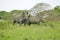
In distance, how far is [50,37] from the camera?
15164 millimetres

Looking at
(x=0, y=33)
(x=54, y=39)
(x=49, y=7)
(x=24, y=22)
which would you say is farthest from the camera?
(x=49, y=7)

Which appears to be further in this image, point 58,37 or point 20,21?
point 20,21

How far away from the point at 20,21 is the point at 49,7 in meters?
18.7

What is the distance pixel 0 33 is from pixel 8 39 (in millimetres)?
2220

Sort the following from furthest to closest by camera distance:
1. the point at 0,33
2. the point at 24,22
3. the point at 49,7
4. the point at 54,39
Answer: the point at 49,7
the point at 24,22
the point at 0,33
the point at 54,39

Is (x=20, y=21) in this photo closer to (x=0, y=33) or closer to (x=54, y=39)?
(x=0, y=33)

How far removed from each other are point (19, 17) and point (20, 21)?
2.55 feet

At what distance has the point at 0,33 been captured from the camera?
17.1 m

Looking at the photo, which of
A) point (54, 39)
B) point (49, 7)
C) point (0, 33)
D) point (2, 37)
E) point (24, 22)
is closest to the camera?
point (54, 39)

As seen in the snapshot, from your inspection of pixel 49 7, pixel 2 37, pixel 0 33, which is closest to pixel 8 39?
pixel 2 37

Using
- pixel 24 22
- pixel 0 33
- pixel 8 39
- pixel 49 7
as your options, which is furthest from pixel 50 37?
pixel 49 7

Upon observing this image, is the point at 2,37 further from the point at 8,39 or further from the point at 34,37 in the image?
the point at 34,37

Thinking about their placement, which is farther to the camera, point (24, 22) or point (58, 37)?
point (24, 22)

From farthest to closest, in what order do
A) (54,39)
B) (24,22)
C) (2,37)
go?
1. (24,22)
2. (2,37)
3. (54,39)
